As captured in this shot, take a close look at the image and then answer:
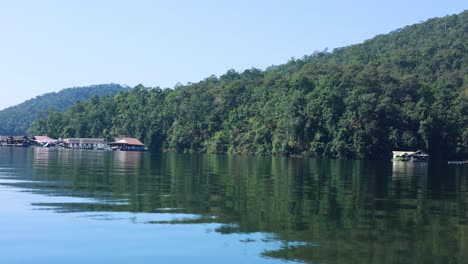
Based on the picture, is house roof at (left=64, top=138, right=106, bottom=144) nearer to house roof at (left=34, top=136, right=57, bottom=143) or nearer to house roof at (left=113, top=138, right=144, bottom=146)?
house roof at (left=34, top=136, right=57, bottom=143)

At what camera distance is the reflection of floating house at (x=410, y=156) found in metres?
106

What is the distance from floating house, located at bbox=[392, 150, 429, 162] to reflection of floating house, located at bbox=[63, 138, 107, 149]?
3727 inches

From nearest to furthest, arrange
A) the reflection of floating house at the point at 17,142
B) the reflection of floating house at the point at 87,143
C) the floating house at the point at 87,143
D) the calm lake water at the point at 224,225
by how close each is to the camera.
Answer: the calm lake water at the point at 224,225
the floating house at the point at 87,143
the reflection of floating house at the point at 87,143
the reflection of floating house at the point at 17,142

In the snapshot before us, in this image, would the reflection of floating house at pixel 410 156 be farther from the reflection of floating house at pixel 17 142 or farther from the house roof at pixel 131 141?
the reflection of floating house at pixel 17 142

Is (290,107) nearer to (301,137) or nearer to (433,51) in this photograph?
(301,137)

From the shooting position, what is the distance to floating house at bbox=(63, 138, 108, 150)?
175 meters

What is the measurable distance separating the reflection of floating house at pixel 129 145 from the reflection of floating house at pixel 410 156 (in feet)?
256

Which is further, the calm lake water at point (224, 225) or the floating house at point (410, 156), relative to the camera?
the floating house at point (410, 156)

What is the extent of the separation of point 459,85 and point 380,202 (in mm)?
116887

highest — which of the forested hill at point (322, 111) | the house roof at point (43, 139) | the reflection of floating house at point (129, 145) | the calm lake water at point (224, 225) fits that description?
the forested hill at point (322, 111)

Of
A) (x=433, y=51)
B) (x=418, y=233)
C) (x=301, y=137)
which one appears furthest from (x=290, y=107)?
(x=418, y=233)

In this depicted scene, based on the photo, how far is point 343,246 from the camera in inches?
703

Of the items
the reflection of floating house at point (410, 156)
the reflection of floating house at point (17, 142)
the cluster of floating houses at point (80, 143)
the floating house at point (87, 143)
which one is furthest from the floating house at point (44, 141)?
the reflection of floating house at point (410, 156)

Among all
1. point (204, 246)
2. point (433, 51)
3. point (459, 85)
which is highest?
point (433, 51)
